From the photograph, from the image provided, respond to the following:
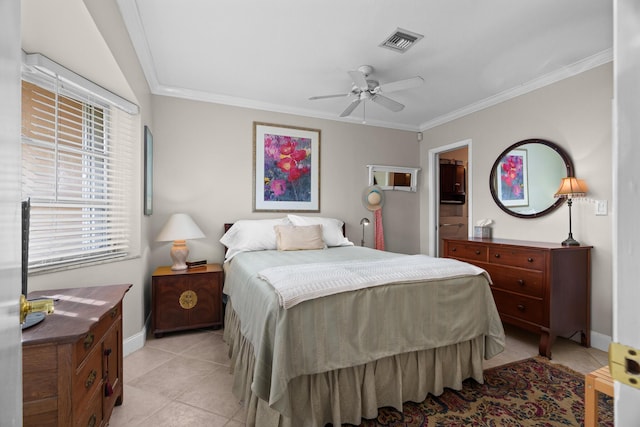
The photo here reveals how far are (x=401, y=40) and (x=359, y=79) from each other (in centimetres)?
43

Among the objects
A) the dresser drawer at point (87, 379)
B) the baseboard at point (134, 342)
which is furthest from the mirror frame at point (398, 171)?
the dresser drawer at point (87, 379)

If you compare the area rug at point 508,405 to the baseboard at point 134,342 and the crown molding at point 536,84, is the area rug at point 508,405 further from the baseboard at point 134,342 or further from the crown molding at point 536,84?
the crown molding at point 536,84

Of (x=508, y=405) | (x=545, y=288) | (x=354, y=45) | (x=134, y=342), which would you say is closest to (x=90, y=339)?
(x=134, y=342)

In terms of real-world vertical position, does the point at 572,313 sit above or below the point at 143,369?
above

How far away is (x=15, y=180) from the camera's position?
0.50 meters

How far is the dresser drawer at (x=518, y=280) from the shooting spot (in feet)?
8.42

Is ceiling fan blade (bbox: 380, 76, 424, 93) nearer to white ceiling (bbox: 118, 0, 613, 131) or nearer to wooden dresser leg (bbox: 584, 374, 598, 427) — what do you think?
white ceiling (bbox: 118, 0, 613, 131)

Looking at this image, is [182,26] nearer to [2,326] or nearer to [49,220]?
[49,220]

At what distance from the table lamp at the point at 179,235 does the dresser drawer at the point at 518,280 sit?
2.97m

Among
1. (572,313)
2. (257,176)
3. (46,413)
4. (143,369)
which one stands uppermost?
(257,176)

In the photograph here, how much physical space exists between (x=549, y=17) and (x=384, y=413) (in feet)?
9.46

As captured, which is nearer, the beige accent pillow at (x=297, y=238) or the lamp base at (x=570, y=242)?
the lamp base at (x=570, y=242)

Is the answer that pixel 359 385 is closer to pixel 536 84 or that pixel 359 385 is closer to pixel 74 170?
pixel 74 170

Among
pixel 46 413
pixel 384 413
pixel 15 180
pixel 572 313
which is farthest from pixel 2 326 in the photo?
Result: pixel 572 313
